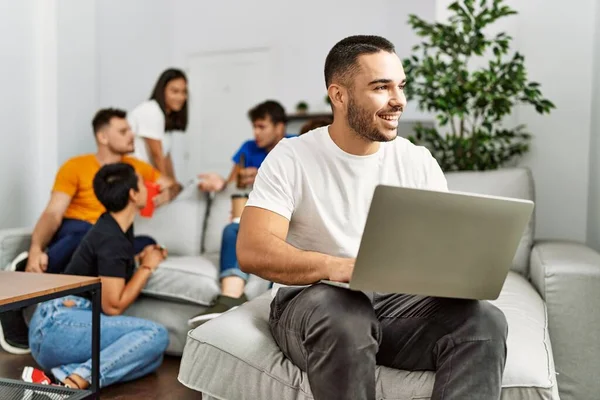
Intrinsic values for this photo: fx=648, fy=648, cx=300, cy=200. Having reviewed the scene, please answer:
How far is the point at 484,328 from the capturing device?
1436mm

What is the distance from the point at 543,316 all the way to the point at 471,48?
5.01 ft

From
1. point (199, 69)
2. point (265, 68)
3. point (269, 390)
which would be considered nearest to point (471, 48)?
point (269, 390)

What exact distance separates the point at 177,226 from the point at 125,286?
816 mm

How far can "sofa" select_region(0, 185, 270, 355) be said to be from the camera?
9.08 ft

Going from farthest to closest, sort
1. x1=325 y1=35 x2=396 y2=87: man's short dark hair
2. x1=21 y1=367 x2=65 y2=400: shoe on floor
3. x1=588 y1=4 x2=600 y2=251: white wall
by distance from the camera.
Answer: x1=588 y1=4 x2=600 y2=251: white wall
x1=21 y1=367 x2=65 y2=400: shoe on floor
x1=325 y1=35 x2=396 y2=87: man's short dark hair

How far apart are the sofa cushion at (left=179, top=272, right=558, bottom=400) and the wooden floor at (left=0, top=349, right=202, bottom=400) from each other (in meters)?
0.70

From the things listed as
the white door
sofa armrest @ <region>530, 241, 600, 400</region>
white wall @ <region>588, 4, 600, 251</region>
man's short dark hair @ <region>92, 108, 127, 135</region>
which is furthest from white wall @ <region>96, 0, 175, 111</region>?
sofa armrest @ <region>530, 241, 600, 400</region>

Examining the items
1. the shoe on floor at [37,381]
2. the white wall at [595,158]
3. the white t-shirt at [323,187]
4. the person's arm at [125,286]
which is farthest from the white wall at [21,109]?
the white wall at [595,158]

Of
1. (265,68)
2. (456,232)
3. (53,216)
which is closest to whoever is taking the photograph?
(456,232)

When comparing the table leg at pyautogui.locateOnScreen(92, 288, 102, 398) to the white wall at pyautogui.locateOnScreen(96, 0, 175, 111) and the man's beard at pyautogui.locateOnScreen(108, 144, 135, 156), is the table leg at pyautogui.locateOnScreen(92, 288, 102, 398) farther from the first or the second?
the white wall at pyautogui.locateOnScreen(96, 0, 175, 111)

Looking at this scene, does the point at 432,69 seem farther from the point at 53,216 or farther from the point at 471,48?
the point at 53,216

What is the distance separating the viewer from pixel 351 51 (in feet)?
5.40

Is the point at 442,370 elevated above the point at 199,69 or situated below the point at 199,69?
below

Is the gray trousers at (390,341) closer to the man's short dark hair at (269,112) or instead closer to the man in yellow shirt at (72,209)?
the man in yellow shirt at (72,209)
